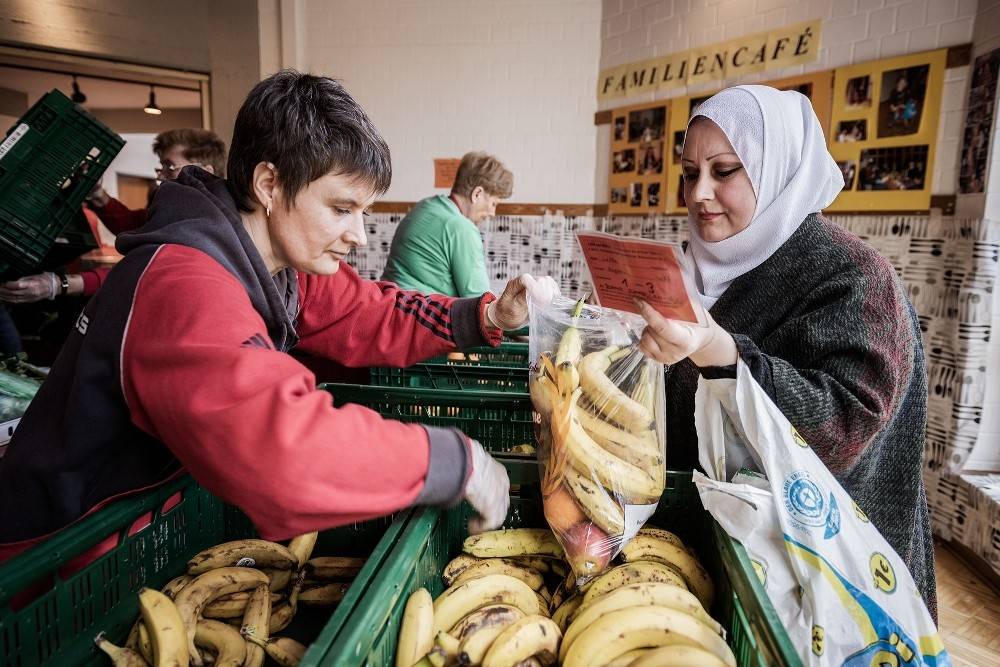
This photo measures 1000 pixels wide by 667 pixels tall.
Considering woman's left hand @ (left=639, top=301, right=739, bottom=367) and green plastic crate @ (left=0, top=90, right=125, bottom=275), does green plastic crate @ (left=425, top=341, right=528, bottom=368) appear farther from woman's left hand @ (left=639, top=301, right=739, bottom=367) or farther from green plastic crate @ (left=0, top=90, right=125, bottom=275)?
green plastic crate @ (left=0, top=90, right=125, bottom=275)

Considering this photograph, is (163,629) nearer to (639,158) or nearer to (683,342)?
(683,342)

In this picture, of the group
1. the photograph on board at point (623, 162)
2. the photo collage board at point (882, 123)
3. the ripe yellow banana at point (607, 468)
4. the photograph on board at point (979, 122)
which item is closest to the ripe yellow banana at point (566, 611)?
the ripe yellow banana at point (607, 468)

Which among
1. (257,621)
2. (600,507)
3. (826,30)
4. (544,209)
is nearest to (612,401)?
(600,507)

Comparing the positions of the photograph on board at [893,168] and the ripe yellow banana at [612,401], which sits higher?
the photograph on board at [893,168]

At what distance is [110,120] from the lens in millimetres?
9758

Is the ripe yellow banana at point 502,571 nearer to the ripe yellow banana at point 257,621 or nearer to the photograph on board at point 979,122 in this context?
the ripe yellow banana at point 257,621

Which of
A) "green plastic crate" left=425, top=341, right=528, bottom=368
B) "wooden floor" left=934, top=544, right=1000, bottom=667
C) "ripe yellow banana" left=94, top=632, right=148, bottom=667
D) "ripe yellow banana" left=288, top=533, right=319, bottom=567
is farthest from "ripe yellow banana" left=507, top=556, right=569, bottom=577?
"wooden floor" left=934, top=544, right=1000, bottom=667

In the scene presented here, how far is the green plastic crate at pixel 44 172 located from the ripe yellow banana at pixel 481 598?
2.37m

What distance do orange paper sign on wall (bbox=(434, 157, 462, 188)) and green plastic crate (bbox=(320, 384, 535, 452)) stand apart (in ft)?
11.0

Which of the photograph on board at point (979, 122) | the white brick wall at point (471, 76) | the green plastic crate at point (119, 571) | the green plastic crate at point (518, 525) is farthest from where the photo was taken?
the white brick wall at point (471, 76)

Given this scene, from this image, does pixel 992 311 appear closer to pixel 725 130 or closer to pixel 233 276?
pixel 725 130

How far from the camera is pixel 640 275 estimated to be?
0.98 m

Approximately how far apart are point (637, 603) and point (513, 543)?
285mm

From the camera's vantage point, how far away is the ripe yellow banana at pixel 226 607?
115cm
